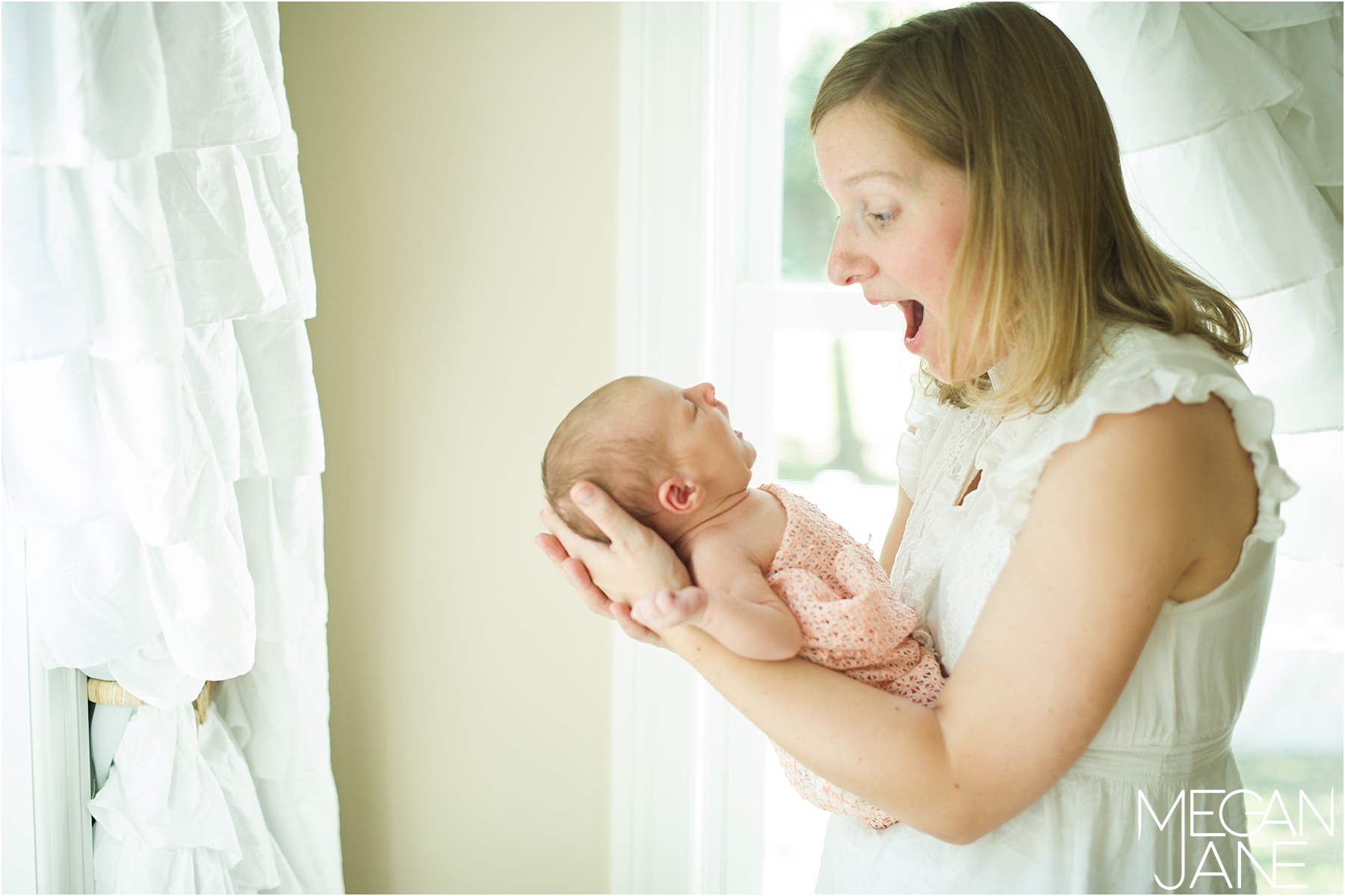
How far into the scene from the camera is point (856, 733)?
0.89 metres

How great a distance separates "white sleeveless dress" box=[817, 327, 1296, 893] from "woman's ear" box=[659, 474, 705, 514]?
11.2 inches

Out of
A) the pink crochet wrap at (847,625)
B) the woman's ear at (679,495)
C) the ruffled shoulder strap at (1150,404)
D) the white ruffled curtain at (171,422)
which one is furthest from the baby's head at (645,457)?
the white ruffled curtain at (171,422)

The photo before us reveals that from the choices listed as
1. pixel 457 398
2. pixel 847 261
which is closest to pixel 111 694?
pixel 457 398

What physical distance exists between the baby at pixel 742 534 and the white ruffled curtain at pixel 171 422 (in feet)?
1.66

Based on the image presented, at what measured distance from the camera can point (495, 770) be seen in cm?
189

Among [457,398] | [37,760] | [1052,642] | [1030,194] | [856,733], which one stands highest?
[1030,194]

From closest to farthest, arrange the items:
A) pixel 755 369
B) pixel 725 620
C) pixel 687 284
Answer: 1. pixel 725 620
2. pixel 687 284
3. pixel 755 369

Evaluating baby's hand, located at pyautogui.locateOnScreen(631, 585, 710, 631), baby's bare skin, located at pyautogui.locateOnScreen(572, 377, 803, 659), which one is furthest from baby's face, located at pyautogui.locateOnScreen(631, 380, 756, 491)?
baby's hand, located at pyautogui.locateOnScreen(631, 585, 710, 631)

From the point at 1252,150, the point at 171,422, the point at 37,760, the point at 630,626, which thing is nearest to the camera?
the point at 630,626

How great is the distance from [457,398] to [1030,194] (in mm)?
1196

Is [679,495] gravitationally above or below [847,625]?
above

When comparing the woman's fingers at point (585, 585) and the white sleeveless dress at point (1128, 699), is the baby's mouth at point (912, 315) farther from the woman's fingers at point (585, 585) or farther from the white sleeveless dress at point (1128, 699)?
the woman's fingers at point (585, 585)

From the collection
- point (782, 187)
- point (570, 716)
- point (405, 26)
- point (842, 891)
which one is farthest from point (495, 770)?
point (405, 26)

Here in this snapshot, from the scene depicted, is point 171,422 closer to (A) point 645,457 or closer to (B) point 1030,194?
(A) point 645,457
